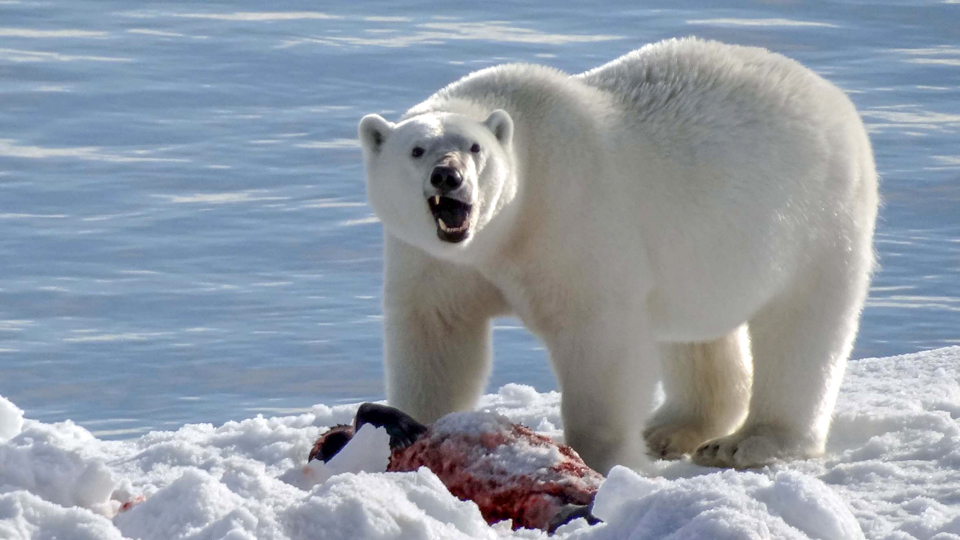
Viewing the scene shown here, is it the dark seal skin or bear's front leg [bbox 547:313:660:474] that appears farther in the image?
bear's front leg [bbox 547:313:660:474]

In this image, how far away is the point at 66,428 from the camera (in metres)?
5.90

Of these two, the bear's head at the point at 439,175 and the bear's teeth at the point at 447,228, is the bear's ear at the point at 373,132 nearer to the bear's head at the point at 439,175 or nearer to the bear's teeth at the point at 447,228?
the bear's head at the point at 439,175

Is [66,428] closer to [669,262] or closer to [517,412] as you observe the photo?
[517,412]

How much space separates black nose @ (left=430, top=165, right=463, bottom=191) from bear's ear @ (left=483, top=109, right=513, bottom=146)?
0.32 m

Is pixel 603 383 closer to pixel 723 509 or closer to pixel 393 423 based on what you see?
pixel 393 423

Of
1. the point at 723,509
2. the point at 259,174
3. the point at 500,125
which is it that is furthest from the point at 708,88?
Answer: the point at 259,174

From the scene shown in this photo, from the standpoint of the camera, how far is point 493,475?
4480 mm

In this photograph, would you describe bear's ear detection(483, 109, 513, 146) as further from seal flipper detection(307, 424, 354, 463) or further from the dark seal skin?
seal flipper detection(307, 424, 354, 463)

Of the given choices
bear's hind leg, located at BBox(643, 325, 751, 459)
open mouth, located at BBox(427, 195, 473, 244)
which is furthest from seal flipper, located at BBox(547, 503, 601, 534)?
bear's hind leg, located at BBox(643, 325, 751, 459)

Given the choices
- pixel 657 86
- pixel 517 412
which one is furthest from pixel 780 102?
pixel 517 412

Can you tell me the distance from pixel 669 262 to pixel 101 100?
342 inches

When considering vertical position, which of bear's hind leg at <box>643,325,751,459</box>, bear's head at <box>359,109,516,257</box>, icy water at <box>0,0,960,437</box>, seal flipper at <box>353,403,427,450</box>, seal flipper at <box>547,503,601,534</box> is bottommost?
icy water at <box>0,0,960,437</box>

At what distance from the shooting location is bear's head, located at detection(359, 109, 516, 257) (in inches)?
188

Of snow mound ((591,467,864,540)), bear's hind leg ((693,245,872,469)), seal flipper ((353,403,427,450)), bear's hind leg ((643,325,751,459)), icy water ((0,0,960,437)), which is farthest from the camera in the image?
icy water ((0,0,960,437))
